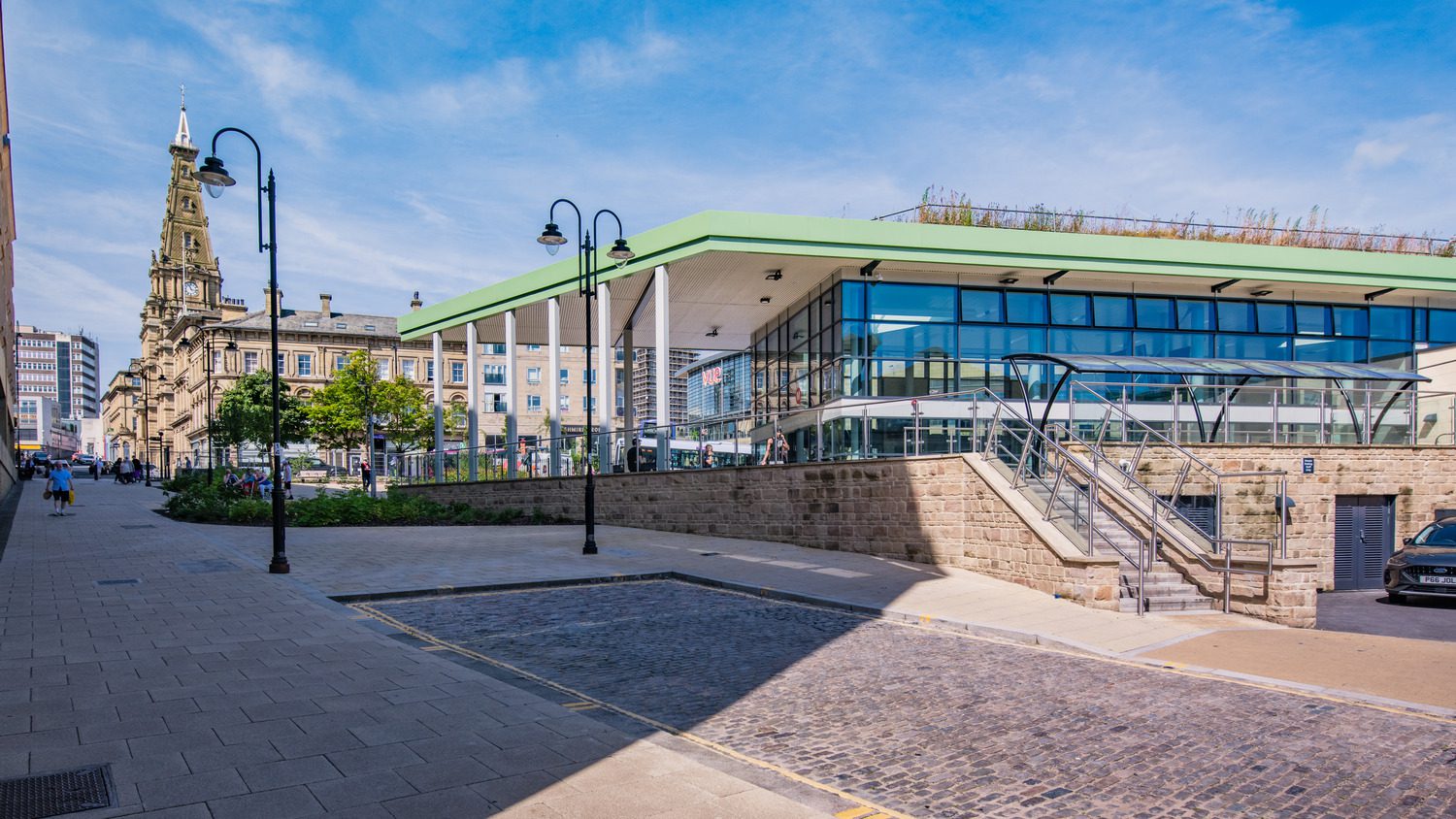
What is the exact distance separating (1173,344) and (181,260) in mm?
131252

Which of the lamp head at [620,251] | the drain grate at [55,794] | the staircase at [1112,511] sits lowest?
the drain grate at [55,794]

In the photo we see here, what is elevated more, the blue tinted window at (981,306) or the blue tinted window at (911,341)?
the blue tinted window at (981,306)

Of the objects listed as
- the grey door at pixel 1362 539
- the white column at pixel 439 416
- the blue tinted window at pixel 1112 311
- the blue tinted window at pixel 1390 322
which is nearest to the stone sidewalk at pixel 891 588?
the white column at pixel 439 416

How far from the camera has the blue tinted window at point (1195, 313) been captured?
2730 cm

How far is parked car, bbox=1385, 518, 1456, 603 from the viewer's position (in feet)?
51.8

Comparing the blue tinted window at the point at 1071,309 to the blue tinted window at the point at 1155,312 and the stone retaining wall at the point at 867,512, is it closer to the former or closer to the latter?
the blue tinted window at the point at 1155,312

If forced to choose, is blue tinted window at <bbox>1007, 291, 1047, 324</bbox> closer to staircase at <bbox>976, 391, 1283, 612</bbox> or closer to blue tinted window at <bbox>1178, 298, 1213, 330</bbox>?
blue tinted window at <bbox>1178, 298, 1213, 330</bbox>

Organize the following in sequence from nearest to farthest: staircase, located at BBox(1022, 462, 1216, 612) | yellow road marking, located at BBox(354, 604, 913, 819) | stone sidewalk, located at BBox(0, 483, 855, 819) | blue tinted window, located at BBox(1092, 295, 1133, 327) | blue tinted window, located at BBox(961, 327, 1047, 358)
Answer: stone sidewalk, located at BBox(0, 483, 855, 819) → yellow road marking, located at BBox(354, 604, 913, 819) → staircase, located at BBox(1022, 462, 1216, 612) → blue tinted window, located at BBox(961, 327, 1047, 358) → blue tinted window, located at BBox(1092, 295, 1133, 327)

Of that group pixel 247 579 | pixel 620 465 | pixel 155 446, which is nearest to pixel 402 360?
pixel 155 446

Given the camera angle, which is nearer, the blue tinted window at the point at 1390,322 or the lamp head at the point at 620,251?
the lamp head at the point at 620,251

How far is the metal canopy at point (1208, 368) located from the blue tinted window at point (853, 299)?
6.08 metres

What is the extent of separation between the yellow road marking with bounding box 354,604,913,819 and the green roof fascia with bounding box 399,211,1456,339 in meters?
15.0

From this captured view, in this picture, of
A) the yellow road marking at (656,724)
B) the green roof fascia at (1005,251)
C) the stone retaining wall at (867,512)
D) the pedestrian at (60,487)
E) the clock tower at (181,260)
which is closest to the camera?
the yellow road marking at (656,724)

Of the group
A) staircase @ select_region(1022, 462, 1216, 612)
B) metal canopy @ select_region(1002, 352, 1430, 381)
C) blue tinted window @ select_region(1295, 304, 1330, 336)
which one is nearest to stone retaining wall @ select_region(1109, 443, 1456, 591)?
metal canopy @ select_region(1002, 352, 1430, 381)
